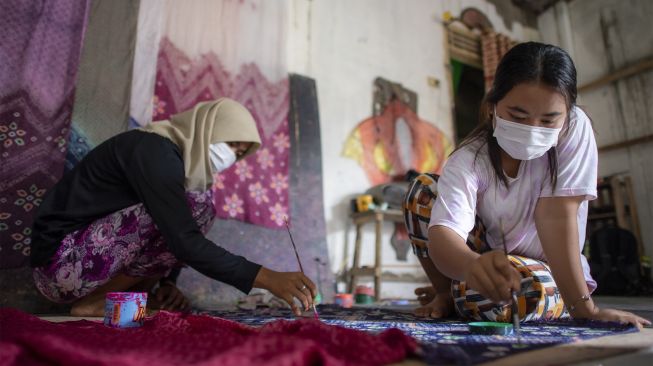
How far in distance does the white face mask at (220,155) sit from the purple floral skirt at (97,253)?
0.31 meters

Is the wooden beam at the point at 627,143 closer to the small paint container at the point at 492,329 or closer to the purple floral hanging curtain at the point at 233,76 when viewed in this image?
the purple floral hanging curtain at the point at 233,76

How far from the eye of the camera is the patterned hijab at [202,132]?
4.81 feet

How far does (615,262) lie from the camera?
3135 millimetres

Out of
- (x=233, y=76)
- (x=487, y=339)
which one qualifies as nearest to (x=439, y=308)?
(x=487, y=339)

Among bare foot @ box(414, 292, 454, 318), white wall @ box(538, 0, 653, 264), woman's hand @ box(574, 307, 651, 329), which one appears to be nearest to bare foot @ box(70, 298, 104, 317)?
bare foot @ box(414, 292, 454, 318)

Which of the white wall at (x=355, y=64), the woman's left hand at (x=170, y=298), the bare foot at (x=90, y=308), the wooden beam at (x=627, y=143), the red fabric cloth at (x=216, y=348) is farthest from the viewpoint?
the wooden beam at (x=627, y=143)

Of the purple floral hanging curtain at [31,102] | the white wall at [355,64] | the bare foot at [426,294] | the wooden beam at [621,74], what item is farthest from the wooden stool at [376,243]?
the wooden beam at [621,74]

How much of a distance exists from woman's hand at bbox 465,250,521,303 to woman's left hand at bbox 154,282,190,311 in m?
1.28

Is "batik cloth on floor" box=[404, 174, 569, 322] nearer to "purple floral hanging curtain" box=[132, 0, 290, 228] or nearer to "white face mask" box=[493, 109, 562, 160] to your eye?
"white face mask" box=[493, 109, 562, 160]

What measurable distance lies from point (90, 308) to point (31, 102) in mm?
978

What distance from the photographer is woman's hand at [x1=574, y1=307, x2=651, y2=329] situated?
95cm

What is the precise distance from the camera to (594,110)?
3953 millimetres

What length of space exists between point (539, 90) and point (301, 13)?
238cm

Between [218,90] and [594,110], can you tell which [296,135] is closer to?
[218,90]
